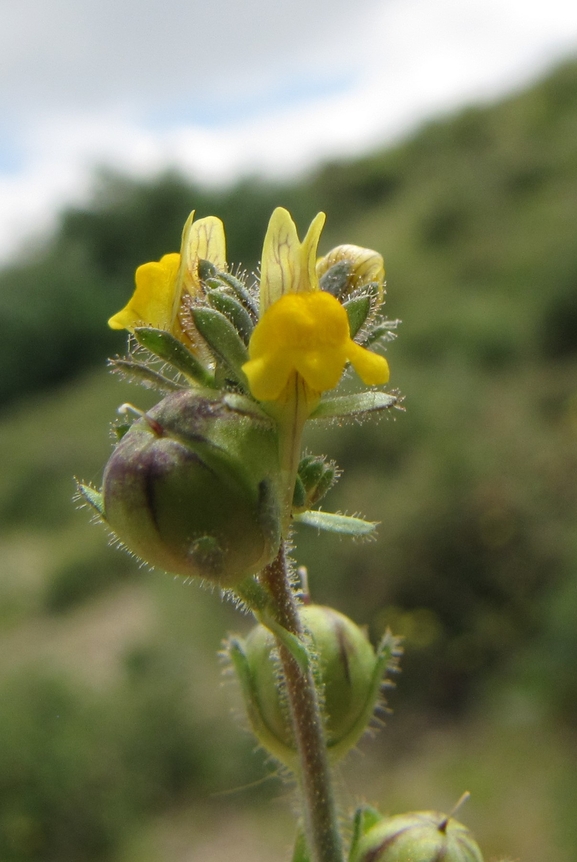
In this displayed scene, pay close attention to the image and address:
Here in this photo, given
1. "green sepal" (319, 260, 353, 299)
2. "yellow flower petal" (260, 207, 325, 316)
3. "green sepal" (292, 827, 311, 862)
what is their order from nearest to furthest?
1. "yellow flower petal" (260, 207, 325, 316)
2. "green sepal" (319, 260, 353, 299)
3. "green sepal" (292, 827, 311, 862)

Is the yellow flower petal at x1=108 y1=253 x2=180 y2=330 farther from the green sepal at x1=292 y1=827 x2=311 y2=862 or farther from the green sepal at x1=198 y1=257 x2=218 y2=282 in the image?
the green sepal at x1=292 y1=827 x2=311 y2=862

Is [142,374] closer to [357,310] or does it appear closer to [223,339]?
[223,339]

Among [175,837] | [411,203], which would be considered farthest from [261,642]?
[411,203]

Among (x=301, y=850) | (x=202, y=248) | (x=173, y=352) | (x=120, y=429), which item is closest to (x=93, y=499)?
(x=120, y=429)

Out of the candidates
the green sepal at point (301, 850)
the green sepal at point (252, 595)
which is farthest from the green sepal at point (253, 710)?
the green sepal at point (252, 595)

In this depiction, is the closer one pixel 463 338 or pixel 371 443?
pixel 371 443

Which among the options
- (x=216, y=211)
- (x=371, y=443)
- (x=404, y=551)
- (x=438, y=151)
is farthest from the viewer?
(x=438, y=151)

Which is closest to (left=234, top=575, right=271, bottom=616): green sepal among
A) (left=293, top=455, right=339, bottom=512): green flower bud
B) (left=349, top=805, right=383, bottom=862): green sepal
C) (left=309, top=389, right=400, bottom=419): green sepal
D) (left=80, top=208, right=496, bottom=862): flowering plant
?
(left=80, top=208, right=496, bottom=862): flowering plant

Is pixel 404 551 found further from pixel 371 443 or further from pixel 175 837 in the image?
pixel 175 837
